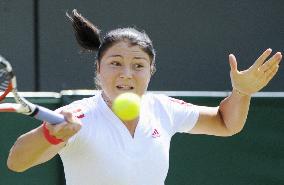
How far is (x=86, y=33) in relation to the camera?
399 cm

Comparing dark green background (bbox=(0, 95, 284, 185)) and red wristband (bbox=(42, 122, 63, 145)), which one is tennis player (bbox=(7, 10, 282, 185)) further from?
dark green background (bbox=(0, 95, 284, 185))

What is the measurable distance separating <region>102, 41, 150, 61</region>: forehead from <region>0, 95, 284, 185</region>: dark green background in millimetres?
1644

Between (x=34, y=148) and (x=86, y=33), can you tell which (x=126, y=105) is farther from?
(x=86, y=33)

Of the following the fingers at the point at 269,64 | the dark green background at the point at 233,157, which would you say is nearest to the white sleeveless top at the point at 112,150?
the fingers at the point at 269,64

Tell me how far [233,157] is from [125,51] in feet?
6.25

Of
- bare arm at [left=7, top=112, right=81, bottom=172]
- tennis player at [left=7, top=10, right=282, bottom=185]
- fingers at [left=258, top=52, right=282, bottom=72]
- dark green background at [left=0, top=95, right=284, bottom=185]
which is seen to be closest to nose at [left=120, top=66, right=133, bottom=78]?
tennis player at [left=7, top=10, right=282, bottom=185]

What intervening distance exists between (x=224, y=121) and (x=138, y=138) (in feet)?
1.99

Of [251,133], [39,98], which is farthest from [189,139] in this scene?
[39,98]

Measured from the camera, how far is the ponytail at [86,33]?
3969 millimetres

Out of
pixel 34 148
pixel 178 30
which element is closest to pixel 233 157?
pixel 34 148

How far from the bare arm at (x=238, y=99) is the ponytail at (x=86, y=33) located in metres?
0.68

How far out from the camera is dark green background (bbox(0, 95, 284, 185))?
5160mm

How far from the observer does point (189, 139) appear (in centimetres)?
518

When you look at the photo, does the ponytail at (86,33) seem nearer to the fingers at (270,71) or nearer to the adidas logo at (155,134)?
the adidas logo at (155,134)
